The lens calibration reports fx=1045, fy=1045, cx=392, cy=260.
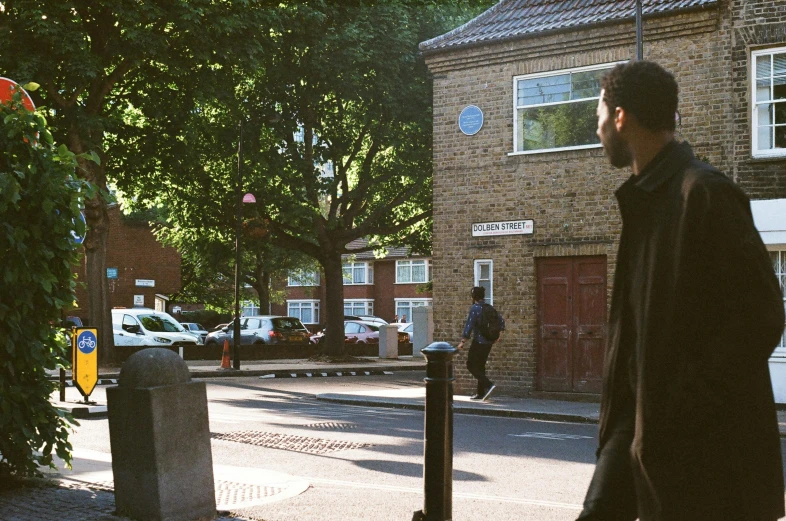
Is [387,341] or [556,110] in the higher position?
[556,110]

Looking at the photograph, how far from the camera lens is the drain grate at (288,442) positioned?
10.9 meters

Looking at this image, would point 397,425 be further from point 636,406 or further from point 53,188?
point 636,406

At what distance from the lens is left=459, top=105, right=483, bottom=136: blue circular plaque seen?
65.1 ft

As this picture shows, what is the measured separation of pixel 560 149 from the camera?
18.8 m

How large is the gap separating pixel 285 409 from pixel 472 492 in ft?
27.4

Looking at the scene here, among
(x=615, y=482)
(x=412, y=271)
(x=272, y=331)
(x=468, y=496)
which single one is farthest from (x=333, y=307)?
(x=412, y=271)

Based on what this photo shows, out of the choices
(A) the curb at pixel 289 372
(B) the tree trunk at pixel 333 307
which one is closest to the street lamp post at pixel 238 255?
(A) the curb at pixel 289 372

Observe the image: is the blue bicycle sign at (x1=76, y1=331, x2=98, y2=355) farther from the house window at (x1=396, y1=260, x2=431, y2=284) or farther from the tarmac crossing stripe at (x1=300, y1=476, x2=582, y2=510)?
the house window at (x1=396, y1=260, x2=431, y2=284)

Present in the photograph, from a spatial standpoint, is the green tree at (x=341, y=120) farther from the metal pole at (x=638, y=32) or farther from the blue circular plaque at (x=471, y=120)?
the metal pole at (x=638, y=32)

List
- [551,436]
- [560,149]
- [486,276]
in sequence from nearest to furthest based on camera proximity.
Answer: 1. [551,436]
2. [560,149]
3. [486,276]

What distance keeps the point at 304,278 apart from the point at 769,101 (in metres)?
50.0

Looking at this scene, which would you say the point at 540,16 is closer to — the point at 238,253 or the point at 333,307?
the point at 238,253

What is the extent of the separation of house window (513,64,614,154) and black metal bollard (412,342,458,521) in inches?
520

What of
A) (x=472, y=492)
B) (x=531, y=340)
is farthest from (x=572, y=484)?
(x=531, y=340)
